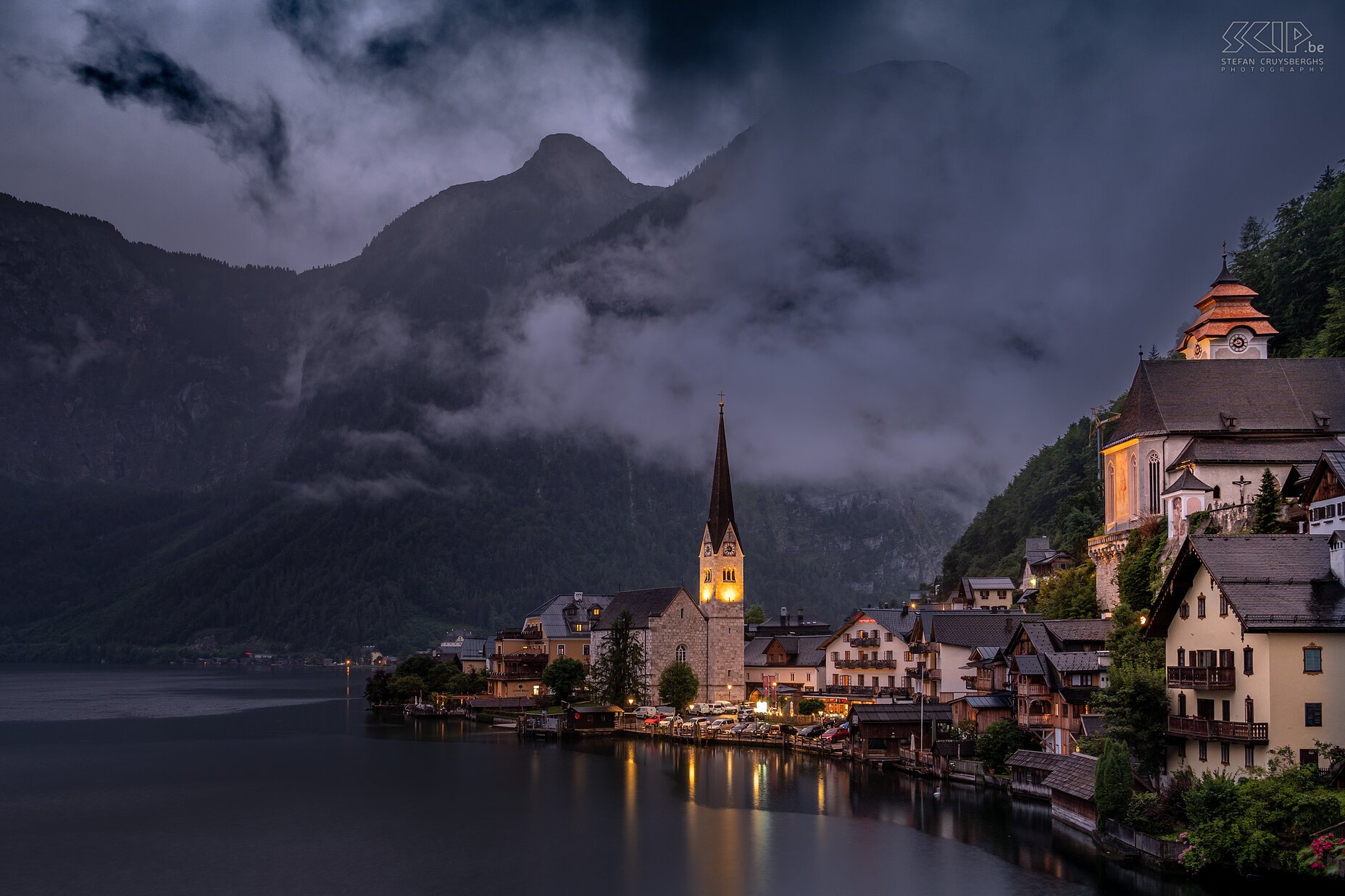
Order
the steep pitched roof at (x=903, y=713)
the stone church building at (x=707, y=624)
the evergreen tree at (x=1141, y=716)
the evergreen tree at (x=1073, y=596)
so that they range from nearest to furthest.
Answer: the evergreen tree at (x=1141, y=716) → the evergreen tree at (x=1073, y=596) → the steep pitched roof at (x=903, y=713) → the stone church building at (x=707, y=624)

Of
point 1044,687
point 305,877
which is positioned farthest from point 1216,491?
point 305,877

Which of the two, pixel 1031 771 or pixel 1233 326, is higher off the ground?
pixel 1233 326

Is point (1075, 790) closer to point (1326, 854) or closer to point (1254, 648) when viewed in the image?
point (1254, 648)

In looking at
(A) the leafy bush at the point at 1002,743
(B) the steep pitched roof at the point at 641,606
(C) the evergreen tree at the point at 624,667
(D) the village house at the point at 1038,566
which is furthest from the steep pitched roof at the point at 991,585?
(A) the leafy bush at the point at 1002,743

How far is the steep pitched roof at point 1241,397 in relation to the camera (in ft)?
202

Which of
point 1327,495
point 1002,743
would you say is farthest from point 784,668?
point 1327,495

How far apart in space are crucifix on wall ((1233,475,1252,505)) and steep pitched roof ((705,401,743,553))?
62926 millimetres

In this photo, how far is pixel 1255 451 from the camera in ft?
196

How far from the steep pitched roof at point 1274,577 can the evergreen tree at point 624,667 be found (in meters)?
70.5

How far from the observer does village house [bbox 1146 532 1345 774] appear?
38.1 m

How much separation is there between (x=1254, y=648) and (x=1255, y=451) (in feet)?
80.0

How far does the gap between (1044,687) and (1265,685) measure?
21.3 m

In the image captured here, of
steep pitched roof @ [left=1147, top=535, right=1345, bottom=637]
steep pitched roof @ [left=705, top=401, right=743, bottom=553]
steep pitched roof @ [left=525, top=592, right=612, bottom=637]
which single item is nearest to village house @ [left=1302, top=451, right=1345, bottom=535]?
steep pitched roof @ [left=1147, top=535, right=1345, bottom=637]

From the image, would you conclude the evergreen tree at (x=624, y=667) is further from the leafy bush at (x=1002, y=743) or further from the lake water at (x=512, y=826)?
the leafy bush at (x=1002, y=743)
